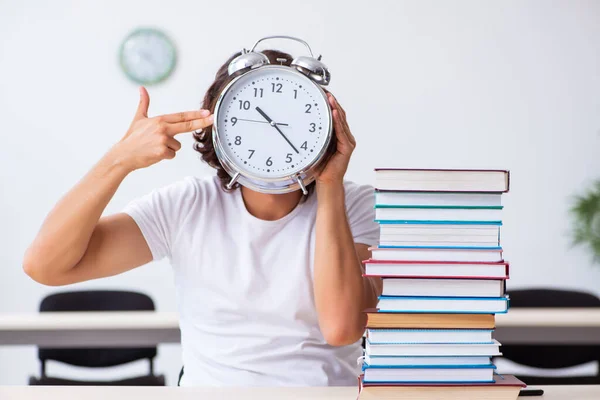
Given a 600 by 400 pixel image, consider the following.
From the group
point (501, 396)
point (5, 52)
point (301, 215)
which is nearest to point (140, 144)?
point (301, 215)

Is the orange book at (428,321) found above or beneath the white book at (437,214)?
beneath

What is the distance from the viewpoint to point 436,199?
3.57 feet

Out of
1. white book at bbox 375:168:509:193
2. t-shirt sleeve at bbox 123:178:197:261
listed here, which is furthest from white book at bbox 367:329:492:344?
t-shirt sleeve at bbox 123:178:197:261

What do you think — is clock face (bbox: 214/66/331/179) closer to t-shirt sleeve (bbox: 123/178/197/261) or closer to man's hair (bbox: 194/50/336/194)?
man's hair (bbox: 194/50/336/194)

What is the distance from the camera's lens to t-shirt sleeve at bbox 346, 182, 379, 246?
5.09ft

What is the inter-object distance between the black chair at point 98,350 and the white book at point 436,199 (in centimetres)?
205

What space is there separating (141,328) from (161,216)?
1.31 meters

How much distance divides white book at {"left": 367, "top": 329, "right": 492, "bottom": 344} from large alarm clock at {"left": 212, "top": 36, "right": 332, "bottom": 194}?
0.34 meters

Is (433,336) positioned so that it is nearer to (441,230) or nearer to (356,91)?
(441,230)

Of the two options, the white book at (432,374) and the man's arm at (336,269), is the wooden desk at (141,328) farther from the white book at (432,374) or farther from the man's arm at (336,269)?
the white book at (432,374)

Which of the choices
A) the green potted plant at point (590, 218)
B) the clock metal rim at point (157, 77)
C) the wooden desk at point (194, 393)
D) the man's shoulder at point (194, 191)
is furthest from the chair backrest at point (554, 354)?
the clock metal rim at point (157, 77)

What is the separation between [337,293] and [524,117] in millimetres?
3229

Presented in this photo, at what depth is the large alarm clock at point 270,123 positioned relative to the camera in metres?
1.23

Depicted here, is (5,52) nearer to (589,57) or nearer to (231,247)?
(231,247)
